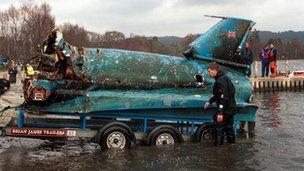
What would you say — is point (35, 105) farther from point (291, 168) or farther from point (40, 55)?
point (291, 168)

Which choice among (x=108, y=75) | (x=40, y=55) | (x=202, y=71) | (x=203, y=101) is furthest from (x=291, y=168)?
(x=40, y=55)

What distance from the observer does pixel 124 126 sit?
436 inches

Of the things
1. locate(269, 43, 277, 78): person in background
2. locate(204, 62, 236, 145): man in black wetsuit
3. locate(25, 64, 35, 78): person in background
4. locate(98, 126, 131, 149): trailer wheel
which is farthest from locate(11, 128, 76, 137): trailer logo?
locate(269, 43, 277, 78): person in background

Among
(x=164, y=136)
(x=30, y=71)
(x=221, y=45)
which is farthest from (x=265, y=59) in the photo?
(x=30, y=71)

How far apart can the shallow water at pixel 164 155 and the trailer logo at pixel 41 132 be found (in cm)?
40

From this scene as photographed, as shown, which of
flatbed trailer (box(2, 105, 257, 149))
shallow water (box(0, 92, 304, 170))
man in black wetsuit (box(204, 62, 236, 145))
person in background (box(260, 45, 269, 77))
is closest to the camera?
shallow water (box(0, 92, 304, 170))

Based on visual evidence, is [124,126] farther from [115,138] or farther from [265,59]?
[265,59]

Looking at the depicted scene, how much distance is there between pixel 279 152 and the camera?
1073 cm

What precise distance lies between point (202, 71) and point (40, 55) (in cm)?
385

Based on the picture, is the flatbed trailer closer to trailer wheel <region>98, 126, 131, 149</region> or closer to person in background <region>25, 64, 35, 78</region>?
trailer wheel <region>98, 126, 131, 149</region>

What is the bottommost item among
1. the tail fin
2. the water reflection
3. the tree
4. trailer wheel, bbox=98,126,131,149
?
trailer wheel, bbox=98,126,131,149

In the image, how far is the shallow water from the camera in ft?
31.4

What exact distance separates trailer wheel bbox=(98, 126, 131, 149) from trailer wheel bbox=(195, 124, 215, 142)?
63.8 inches

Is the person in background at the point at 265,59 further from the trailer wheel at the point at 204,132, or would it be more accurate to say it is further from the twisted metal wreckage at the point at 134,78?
the trailer wheel at the point at 204,132
